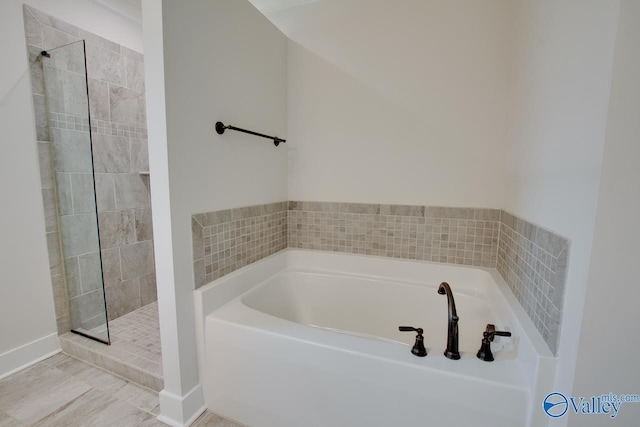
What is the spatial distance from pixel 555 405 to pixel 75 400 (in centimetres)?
216

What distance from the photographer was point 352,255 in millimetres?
2064

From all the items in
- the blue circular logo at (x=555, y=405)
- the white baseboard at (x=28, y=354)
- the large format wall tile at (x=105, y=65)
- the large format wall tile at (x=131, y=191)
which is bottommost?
the white baseboard at (x=28, y=354)

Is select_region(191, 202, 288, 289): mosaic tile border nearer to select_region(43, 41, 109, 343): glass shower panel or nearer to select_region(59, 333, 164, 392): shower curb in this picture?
select_region(59, 333, 164, 392): shower curb

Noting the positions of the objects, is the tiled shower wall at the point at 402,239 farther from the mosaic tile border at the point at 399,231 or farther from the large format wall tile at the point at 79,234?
the large format wall tile at the point at 79,234

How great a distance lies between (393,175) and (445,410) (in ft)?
4.45

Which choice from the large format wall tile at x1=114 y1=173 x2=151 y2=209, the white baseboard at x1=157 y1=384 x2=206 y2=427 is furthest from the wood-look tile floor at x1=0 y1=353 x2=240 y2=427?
the large format wall tile at x1=114 y1=173 x2=151 y2=209

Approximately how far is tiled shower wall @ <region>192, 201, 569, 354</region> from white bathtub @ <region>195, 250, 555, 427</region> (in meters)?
0.08

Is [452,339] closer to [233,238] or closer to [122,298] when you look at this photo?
[233,238]

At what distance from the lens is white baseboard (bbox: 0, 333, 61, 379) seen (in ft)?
5.35

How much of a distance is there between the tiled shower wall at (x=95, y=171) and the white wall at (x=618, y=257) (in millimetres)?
2598

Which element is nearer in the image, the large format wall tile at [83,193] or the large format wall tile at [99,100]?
the large format wall tile at [83,193]

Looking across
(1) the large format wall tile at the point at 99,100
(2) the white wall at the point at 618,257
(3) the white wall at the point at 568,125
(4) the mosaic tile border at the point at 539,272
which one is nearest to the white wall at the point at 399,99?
(3) the white wall at the point at 568,125

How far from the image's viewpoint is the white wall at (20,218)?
1.59 m

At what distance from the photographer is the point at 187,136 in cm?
131
